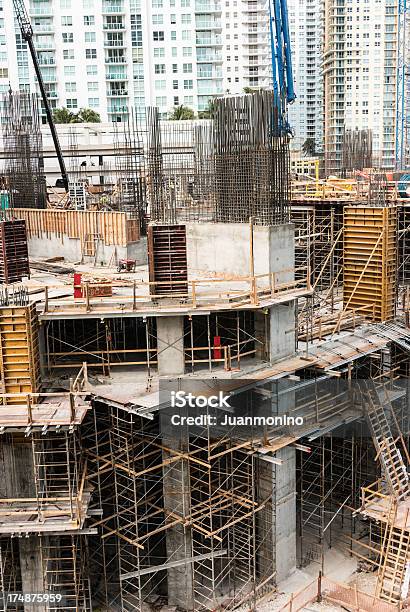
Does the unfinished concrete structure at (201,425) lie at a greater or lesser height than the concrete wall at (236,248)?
lesser

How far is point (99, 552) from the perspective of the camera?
902 inches

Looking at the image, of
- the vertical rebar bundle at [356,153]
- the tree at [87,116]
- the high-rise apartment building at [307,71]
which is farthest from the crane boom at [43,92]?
the high-rise apartment building at [307,71]

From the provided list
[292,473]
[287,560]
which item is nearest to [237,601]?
[287,560]

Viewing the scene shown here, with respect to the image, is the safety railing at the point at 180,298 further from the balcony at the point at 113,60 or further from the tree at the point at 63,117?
the balcony at the point at 113,60

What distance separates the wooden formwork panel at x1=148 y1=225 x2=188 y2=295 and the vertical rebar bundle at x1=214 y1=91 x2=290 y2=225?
130 inches

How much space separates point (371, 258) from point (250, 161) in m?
6.29

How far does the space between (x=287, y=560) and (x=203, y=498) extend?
345 centimetres

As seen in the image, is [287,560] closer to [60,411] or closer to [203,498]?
[203,498]

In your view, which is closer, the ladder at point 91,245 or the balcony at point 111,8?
the ladder at point 91,245

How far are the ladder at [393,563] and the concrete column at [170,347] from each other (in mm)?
8185

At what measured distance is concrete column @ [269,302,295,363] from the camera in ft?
73.3

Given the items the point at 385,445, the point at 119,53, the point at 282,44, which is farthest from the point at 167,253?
the point at 119,53

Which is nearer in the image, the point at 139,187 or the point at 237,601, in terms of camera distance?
the point at 237,601

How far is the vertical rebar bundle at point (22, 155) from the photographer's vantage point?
39.3 metres
